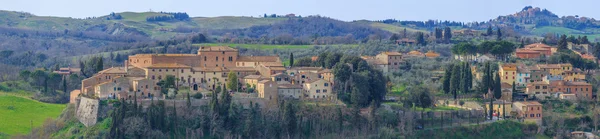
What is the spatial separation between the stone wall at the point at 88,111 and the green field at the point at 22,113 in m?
3.82

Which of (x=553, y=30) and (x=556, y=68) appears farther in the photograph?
(x=553, y=30)

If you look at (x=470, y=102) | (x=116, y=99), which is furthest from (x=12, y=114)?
(x=470, y=102)

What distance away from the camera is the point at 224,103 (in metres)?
51.3

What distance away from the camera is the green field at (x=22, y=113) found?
54.6 metres

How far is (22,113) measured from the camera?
191 feet

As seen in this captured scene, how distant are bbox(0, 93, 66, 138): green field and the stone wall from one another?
382cm

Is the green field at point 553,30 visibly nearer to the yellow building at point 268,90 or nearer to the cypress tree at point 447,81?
the cypress tree at point 447,81

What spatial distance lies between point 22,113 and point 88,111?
896cm

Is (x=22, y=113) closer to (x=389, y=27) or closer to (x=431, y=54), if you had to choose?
(x=431, y=54)

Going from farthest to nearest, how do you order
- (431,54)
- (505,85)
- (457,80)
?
(431,54) < (505,85) < (457,80)

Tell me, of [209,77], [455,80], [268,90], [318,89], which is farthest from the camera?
[455,80]

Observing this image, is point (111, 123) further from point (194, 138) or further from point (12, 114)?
point (12, 114)

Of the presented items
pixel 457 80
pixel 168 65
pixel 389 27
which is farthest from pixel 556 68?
pixel 389 27

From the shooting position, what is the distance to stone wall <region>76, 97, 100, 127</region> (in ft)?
166
